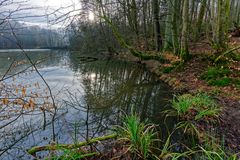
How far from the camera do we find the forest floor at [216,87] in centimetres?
487

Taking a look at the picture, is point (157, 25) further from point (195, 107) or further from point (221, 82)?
point (195, 107)

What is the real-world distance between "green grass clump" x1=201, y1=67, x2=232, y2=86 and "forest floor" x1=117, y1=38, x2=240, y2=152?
0.43 ft

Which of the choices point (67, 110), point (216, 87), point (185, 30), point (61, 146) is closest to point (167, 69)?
point (185, 30)

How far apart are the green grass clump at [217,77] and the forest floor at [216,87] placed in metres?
0.13

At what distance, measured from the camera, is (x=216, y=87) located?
25.9ft

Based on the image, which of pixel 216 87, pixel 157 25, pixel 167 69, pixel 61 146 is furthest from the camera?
pixel 157 25

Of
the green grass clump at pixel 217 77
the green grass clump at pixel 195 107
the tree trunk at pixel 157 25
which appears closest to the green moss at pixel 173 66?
the green grass clump at pixel 217 77

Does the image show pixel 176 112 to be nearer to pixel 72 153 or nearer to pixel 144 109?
pixel 144 109

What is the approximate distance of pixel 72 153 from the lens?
359cm

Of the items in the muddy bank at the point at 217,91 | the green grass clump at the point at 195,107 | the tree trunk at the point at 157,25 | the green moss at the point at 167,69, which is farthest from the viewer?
the tree trunk at the point at 157,25

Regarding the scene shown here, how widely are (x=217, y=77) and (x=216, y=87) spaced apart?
999 millimetres

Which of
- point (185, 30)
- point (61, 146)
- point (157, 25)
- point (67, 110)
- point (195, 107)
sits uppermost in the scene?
point (157, 25)

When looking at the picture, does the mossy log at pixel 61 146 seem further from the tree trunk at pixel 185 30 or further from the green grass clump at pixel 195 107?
the tree trunk at pixel 185 30

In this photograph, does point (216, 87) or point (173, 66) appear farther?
point (173, 66)
